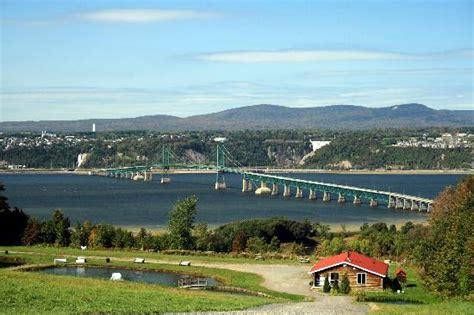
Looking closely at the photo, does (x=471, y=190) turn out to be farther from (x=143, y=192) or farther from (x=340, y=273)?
(x=143, y=192)

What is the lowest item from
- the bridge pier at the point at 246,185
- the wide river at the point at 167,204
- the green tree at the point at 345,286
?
the wide river at the point at 167,204

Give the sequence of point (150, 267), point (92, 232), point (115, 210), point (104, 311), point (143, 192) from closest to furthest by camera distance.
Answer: point (104, 311) < point (150, 267) < point (92, 232) < point (115, 210) < point (143, 192)

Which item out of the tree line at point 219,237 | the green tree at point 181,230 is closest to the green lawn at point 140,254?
the tree line at point 219,237

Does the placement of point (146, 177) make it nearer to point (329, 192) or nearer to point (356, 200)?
point (329, 192)

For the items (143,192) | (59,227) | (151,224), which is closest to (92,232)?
(59,227)

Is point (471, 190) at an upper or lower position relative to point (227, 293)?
upper

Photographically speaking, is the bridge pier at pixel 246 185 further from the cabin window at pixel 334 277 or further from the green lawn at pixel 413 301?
the cabin window at pixel 334 277

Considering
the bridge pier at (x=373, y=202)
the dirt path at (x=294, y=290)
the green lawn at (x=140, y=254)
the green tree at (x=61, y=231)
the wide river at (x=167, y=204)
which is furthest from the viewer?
the bridge pier at (x=373, y=202)
